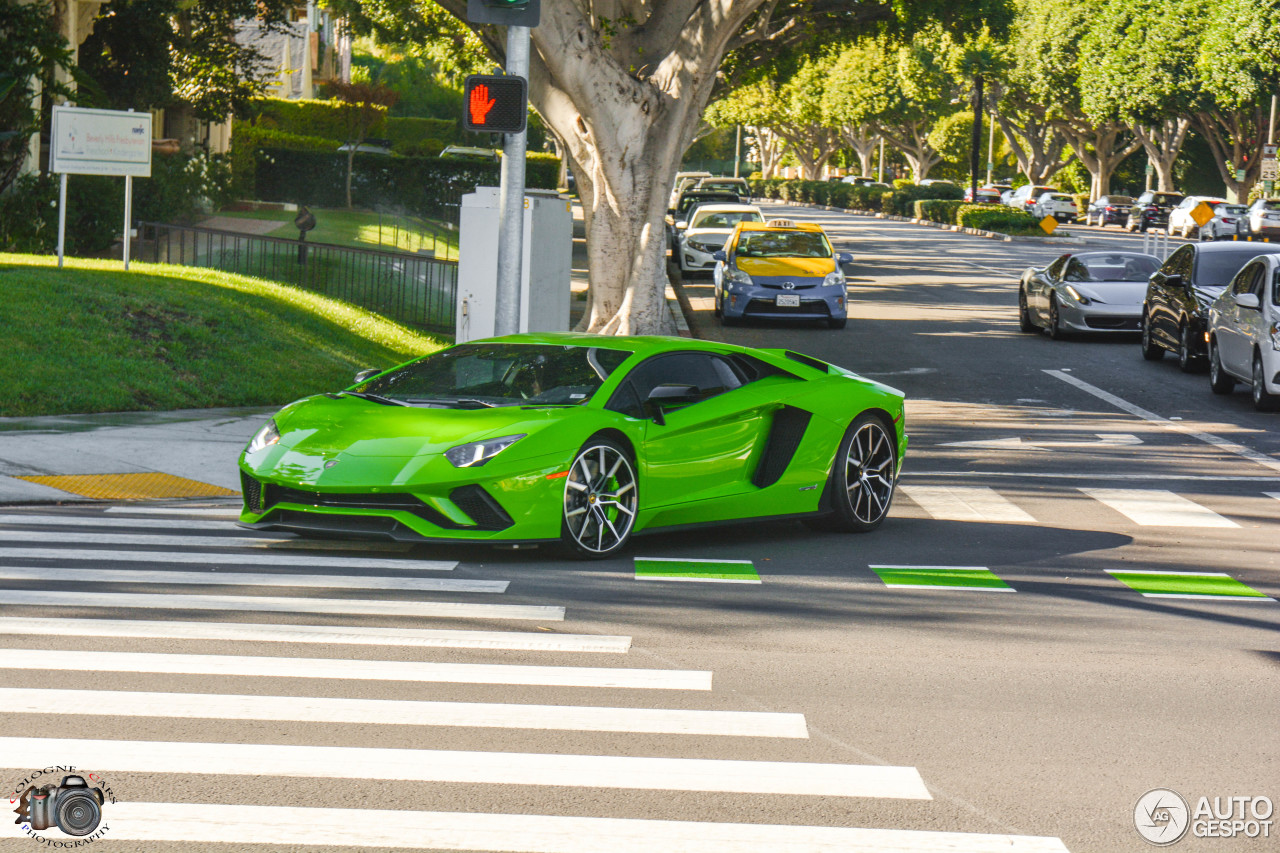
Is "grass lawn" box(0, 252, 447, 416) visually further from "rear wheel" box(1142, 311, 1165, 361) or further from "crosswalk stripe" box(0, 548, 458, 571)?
"rear wheel" box(1142, 311, 1165, 361)

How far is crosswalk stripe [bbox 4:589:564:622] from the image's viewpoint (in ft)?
23.2

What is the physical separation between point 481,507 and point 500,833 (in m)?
3.79

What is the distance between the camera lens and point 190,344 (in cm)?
1559

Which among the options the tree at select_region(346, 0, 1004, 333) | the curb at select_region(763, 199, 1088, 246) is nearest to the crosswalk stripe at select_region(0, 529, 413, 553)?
the tree at select_region(346, 0, 1004, 333)

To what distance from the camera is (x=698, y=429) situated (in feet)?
29.6

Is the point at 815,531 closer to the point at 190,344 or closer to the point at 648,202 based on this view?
the point at 190,344

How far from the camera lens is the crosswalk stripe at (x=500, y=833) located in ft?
14.0

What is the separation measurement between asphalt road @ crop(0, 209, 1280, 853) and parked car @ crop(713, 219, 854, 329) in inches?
553

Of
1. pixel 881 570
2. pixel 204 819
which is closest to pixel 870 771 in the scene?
pixel 204 819

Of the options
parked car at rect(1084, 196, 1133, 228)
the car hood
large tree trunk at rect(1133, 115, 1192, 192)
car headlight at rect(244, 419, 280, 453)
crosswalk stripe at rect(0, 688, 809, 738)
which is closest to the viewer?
crosswalk stripe at rect(0, 688, 809, 738)

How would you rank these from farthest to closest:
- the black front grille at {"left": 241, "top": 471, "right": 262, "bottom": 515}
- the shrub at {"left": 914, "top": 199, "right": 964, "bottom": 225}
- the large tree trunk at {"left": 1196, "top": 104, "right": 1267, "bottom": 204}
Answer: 1. the large tree trunk at {"left": 1196, "top": 104, "right": 1267, "bottom": 204}
2. the shrub at {"left": 914, "top": 199, "right": 964, "bottom": 225}
3. the black front grille at {"left": 241, "top": 471, "right": 262, "bottom": 515}

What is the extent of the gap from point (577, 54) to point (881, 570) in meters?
12.5

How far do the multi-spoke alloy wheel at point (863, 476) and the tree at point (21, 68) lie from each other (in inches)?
539

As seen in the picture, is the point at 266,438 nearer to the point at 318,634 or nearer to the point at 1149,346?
the point at 318,634
